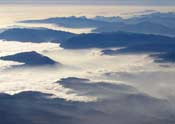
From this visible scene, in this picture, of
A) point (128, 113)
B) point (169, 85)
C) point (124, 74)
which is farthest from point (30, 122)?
point (124, 74)

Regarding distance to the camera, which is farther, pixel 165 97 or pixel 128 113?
pixel 165 97

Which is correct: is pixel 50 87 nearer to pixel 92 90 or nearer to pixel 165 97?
pixel 92 90

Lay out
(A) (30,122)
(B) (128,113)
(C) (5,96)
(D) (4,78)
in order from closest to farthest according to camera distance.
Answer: (A) (30,122) → (B) (128,113) → (C) (5,96) → (D) (4,78)

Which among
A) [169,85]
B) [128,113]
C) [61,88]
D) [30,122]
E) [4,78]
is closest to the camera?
[30,122]

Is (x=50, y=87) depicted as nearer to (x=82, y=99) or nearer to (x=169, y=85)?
(x=82, y=99)

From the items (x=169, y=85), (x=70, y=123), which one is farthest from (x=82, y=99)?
(x=169, y=85)

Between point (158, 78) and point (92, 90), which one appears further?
point (158, 78)

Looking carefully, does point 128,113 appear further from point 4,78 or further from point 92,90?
point 4,78

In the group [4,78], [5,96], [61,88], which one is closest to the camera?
[5,96]

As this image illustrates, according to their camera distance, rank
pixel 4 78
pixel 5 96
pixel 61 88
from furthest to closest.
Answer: pixel 4 78 < pixel 61 88 < pixel 5 96
